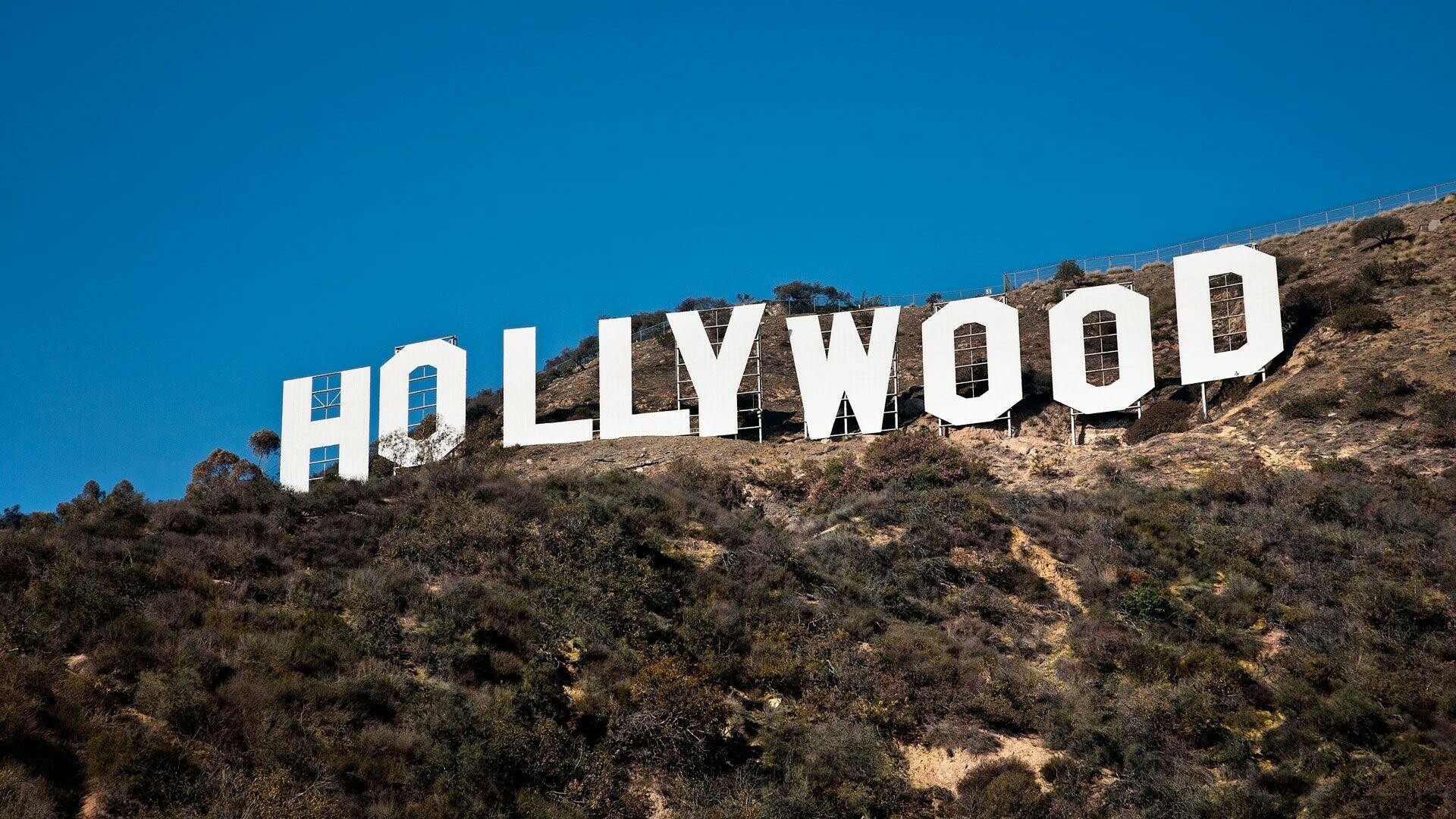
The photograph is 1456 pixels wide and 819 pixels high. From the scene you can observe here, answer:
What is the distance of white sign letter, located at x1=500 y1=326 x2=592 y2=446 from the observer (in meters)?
41.8

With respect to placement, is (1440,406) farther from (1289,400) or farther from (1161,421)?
(1161,421)

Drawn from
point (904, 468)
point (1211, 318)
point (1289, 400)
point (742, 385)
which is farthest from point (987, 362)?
point (742, 385)

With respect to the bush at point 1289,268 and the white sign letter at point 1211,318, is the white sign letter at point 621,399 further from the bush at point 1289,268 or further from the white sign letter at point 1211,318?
the bush at point 1289,268

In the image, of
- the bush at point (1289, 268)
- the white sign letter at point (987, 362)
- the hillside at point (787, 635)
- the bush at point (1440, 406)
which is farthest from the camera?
the bush at point (1289, 268)

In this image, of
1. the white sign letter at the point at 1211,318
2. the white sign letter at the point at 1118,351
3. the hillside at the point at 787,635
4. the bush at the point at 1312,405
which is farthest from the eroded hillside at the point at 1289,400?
the white sign letter at the point at 1118,351

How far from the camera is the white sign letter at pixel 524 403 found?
41.8 metres

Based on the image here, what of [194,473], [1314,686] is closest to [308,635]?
[1314,686]

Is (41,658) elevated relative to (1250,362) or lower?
lower

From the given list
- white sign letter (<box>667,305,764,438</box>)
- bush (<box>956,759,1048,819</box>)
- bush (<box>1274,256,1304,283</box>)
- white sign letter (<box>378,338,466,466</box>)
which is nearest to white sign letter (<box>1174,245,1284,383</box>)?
bush (<box>1274,256,1304,283</box>)

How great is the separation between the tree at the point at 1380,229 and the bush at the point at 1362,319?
24.5ft

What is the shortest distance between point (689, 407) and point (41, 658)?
26.9 m

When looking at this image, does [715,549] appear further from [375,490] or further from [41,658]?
[41,658]

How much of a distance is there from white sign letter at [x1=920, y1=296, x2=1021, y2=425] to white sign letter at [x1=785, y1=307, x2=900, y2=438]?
144 centimetres

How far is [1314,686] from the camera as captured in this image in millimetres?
24000
